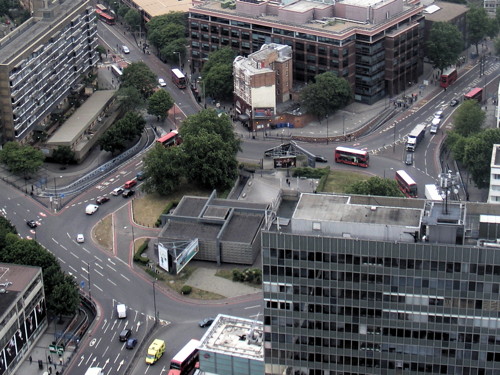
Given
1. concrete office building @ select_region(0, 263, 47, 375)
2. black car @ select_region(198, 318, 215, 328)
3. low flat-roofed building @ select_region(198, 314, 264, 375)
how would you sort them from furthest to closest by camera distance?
black car @ select_region(198, 318, 215, 328) < concrete office building @ select_region(0, 263, 47, 375) < low flat-roofed building @ select_region(198, 314, 264, 375)

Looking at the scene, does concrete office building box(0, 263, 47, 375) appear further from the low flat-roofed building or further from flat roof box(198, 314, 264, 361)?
the low flat-roofed building

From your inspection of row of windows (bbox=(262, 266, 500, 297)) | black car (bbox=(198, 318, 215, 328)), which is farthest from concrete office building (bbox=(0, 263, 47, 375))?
row of windows (bbox=(262, 266, 500, 297))

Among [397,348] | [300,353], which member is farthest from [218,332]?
[397,348]

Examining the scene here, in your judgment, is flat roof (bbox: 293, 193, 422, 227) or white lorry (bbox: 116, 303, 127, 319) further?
white lorry (bbox: 116, 303, 127, 319)

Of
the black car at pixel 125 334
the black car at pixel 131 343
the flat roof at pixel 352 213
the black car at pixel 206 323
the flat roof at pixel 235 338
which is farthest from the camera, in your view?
the black car at pixel 206 323

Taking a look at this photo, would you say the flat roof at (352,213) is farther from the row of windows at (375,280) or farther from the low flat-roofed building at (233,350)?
the low flat-roofed building at (233,350)

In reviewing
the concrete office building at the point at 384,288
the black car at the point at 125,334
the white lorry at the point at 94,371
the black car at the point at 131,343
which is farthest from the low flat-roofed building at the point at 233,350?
the black car at the point at 125,334
